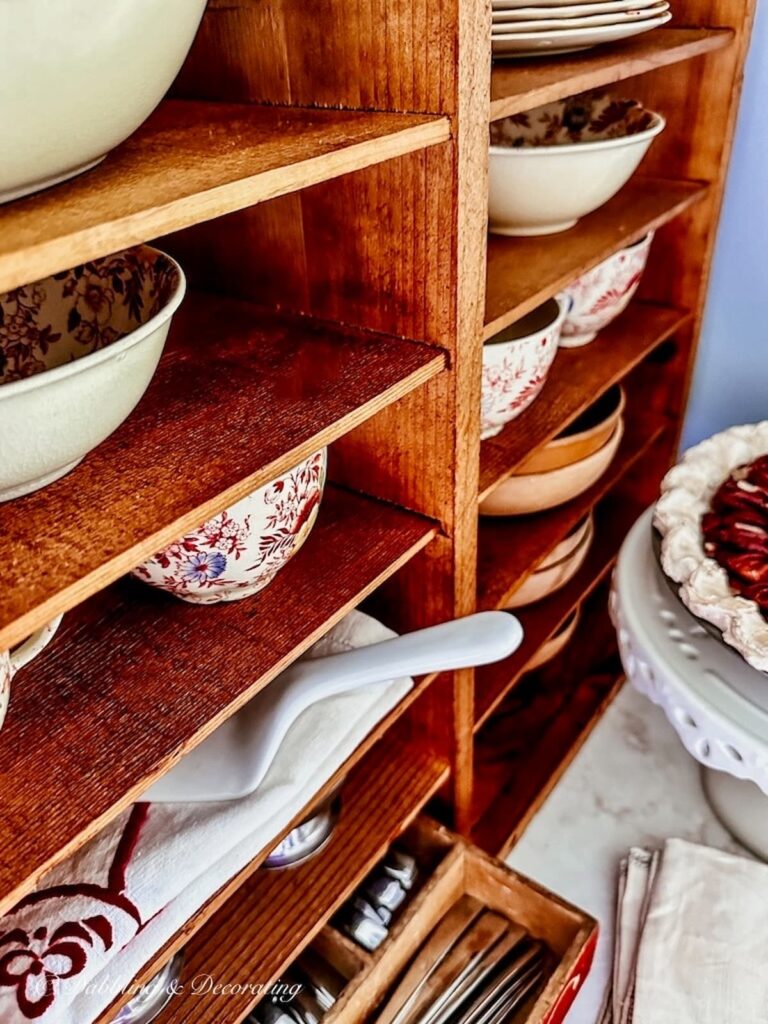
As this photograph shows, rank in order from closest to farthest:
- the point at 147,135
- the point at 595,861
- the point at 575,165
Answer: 1. the point at 147,135
2. the point at 575,165
3. the point at 595,861

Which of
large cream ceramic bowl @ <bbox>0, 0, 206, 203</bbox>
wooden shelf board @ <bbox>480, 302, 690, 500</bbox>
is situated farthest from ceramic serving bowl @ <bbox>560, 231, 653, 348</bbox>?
large cream ceramic bowl @ <bbox>0, 0, 206, 203</bbox>

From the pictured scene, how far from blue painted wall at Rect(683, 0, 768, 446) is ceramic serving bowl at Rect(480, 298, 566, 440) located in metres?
0.31

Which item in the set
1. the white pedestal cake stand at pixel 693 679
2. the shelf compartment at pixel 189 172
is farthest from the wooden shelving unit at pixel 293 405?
the white pedestal cake stand at pixel 693 679

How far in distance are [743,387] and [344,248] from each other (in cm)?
67

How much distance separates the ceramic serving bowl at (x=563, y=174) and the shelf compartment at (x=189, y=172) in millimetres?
210

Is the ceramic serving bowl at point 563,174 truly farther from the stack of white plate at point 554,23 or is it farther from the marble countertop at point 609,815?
the marble countertop at point 609,815

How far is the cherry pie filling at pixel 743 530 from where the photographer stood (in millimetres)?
685

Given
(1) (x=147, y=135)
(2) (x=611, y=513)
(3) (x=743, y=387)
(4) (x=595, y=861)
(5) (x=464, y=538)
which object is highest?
(1) (x=147, y=135)

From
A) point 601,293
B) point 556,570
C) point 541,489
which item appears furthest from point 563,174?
point 556,570

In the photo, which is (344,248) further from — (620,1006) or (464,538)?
(620,1006)

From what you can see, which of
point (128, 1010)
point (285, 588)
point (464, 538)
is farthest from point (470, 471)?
point (128, 1010)

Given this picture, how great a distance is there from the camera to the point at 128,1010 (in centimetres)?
62

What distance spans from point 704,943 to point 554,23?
75cm

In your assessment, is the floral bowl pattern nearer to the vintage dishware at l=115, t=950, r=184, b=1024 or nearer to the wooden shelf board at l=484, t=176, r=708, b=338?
the wooden shelf board at l=484, t=176, r=708, b=338
